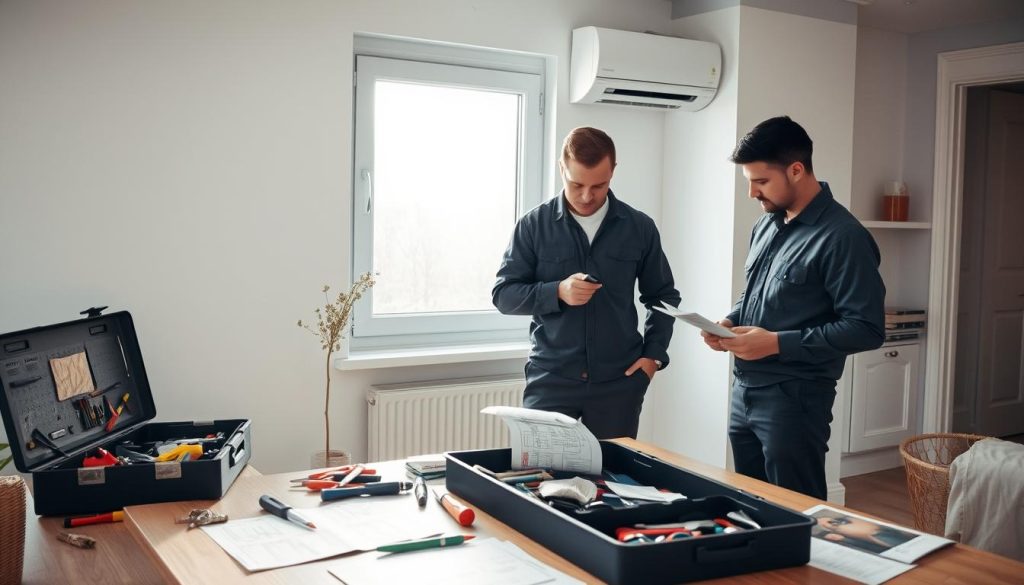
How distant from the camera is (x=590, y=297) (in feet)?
8.46

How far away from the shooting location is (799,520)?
149cm

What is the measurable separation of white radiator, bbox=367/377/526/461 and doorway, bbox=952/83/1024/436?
325cm

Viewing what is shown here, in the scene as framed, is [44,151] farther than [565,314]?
Yes

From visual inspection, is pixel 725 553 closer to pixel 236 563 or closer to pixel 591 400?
pixel 236 563

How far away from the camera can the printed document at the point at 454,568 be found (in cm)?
137

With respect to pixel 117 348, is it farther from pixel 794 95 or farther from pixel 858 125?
pixel 858 125

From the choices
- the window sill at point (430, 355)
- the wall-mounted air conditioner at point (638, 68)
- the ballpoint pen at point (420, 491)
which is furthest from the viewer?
the wall-mounted air conditioner at point (638, 68)

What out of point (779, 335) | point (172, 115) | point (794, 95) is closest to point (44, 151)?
point (172, 115)

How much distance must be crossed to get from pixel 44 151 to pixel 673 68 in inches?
98.7

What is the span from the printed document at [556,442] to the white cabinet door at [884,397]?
324 cm

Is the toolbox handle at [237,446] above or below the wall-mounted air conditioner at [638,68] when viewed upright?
below

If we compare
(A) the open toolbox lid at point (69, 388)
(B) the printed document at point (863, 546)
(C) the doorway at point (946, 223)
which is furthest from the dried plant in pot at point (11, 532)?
(C) the doorway at point (946, 223)

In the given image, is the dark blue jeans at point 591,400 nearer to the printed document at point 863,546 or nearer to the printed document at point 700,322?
the printed document at point 700,322

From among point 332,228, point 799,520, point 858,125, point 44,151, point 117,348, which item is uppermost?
point 858,125
